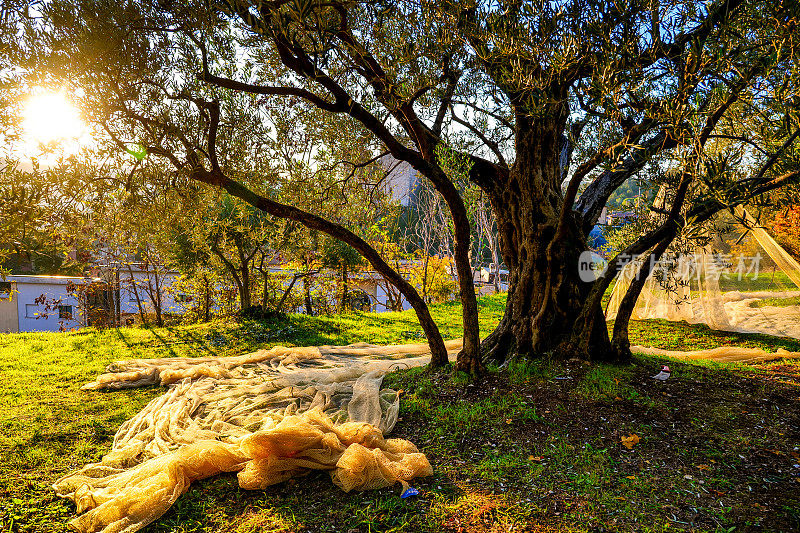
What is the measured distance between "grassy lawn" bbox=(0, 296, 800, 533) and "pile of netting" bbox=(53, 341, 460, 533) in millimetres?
122

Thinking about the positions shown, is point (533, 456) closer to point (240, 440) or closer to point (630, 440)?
point (630, 440)

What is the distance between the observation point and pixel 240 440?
11.9ft

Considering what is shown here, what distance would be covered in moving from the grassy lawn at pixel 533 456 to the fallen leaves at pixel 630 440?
30mm

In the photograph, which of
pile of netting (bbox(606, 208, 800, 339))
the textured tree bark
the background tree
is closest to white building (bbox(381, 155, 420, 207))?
the background tree

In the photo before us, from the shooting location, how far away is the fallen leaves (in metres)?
3.63

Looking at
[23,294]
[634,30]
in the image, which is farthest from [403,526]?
[23,294]

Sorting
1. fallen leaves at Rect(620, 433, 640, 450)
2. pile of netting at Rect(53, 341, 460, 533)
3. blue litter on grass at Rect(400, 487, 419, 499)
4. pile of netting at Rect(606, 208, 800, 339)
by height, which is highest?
pile of netting at Rect(606, 208, 800, 339)

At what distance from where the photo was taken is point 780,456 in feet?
11.1

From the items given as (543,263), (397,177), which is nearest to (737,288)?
(543,263)

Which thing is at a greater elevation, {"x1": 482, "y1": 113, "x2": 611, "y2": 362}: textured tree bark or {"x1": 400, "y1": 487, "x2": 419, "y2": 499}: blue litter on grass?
{"x1": 482, "y1": 113, "x2": 611, "y2": 362}: textured tree bark

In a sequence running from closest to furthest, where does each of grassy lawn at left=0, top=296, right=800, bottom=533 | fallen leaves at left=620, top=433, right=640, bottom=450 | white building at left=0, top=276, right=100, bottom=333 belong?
1. grassy lawn at left=0, top=296, right=800, bottom=533
2. fallen leaves at left=620, top=433, right=640, bottom=450
3. white building at left=0, top=276, right=100, bottom=333

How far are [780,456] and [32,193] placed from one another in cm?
636

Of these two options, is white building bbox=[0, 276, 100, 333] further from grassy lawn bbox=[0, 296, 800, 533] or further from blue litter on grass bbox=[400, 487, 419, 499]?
blue litter on grass bbox=[400, 487, 419, 499]

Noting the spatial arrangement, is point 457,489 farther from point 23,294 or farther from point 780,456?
point 23,294
